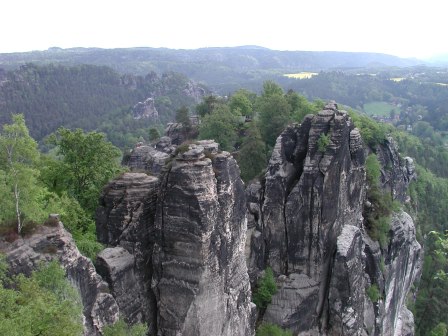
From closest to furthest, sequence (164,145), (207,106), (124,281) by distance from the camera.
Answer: (124,281) → (164,145) → (207,106)

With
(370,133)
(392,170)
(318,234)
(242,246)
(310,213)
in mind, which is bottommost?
(392,170)

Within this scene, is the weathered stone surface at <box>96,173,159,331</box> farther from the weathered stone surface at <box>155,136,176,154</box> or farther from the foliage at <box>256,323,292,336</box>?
the weathered stone surface at <box>155,136,176,154</box>

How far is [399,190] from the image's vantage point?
68.8 m

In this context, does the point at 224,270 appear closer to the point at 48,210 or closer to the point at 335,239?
the point at 48,210

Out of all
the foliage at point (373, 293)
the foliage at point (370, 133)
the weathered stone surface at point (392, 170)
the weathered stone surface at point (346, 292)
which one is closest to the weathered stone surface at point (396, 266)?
the foliage at point (373, 293)

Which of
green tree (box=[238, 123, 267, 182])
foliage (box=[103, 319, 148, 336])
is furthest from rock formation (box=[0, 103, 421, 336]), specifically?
green tree (box=[238, 123, 267, 182])

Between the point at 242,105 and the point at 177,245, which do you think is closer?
the point at 177,245

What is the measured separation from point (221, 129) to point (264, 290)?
2826 centimetres

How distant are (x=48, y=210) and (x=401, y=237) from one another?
1440 inches

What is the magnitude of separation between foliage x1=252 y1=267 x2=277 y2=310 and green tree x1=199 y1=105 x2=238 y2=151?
83.0ft

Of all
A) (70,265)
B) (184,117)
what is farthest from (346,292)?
(184,117)

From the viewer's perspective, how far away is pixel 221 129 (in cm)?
6022

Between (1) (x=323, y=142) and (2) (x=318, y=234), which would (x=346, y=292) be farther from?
(1) (x=323, y=142)

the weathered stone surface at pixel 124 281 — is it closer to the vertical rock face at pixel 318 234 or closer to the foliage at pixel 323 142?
the vertical rock face at pixel 318 234
